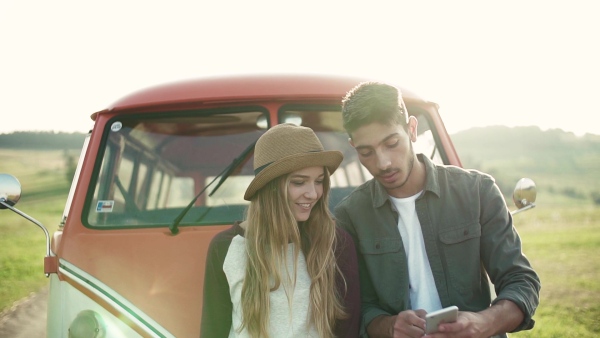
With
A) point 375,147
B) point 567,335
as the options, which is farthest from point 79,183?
point 567,335

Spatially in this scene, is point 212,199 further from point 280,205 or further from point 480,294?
point 480,294

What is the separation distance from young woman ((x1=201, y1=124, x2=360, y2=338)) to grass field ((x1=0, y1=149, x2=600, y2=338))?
1546 mm

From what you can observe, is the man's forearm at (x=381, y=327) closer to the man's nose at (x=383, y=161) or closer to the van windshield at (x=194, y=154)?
the man's nose at (x=383, y=161)

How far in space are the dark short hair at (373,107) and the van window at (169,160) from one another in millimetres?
857

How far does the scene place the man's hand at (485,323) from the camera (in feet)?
Result: 7.07

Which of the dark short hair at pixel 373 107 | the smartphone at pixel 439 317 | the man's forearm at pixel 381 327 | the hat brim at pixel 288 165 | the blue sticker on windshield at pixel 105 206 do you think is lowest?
the man's forearm at pixel 381 327

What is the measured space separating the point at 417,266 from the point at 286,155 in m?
0.70

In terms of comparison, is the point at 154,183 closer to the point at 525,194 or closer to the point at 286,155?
the point at 286,155

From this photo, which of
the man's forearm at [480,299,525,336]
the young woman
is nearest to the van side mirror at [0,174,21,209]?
the young woman

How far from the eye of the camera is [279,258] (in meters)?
2.37

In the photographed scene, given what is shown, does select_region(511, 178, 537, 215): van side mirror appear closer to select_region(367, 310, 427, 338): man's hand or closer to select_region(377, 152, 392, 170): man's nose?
select_region(377, 152, 392, 170): man's nose

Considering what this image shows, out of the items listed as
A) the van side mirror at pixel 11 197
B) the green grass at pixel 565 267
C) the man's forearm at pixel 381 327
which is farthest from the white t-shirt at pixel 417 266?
the green grass at pixel 565 267

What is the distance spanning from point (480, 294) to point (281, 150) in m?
0.99

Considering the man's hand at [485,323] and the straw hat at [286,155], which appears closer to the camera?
the man's hand at [485,323]
